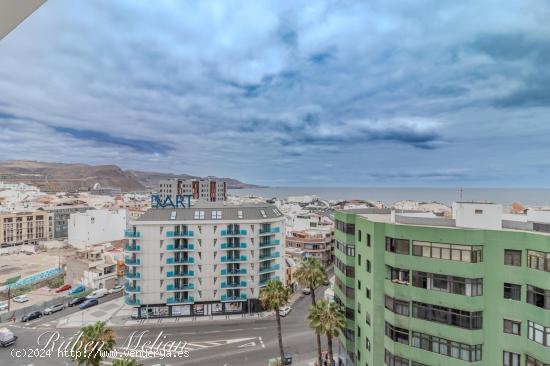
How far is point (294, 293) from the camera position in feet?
187

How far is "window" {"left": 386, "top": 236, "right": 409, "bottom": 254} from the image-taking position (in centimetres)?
2138

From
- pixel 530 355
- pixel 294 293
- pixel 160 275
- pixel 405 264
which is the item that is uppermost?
pixel 405 264

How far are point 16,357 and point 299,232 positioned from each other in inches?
2114

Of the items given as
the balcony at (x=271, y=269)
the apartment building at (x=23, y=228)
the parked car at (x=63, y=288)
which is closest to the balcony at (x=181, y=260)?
the balcony at (x=271, y=269)

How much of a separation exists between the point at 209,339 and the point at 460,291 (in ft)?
96.9

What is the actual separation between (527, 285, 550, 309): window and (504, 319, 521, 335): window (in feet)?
5.10

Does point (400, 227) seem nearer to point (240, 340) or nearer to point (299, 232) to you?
point (240, 340)

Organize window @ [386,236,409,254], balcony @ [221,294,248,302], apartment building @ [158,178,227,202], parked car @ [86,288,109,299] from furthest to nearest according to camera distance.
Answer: apartment building @ [158,178,227,202] → parked car @ [86,288,109,299] → balcony @ [221,294,248,302] → window @ [386,236,409,254]

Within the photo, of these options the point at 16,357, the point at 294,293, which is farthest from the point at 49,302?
the point at 294,293

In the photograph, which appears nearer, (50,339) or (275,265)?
(50,339)

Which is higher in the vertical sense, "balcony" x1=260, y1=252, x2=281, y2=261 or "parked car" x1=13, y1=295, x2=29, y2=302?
"balcony" x1=260, y1=252, x2=281, y2=261

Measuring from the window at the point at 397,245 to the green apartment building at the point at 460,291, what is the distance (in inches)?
2.6

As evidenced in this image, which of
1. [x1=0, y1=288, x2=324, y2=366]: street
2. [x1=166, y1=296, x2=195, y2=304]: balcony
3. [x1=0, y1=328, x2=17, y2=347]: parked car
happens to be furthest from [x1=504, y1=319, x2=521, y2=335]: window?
[x1=0, y1=328, x2=17, y2=347]: parked car

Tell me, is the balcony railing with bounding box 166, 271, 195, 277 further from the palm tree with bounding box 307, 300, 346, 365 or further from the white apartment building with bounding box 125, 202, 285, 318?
the palm tree with bounding box 307, 300, 346, 365
